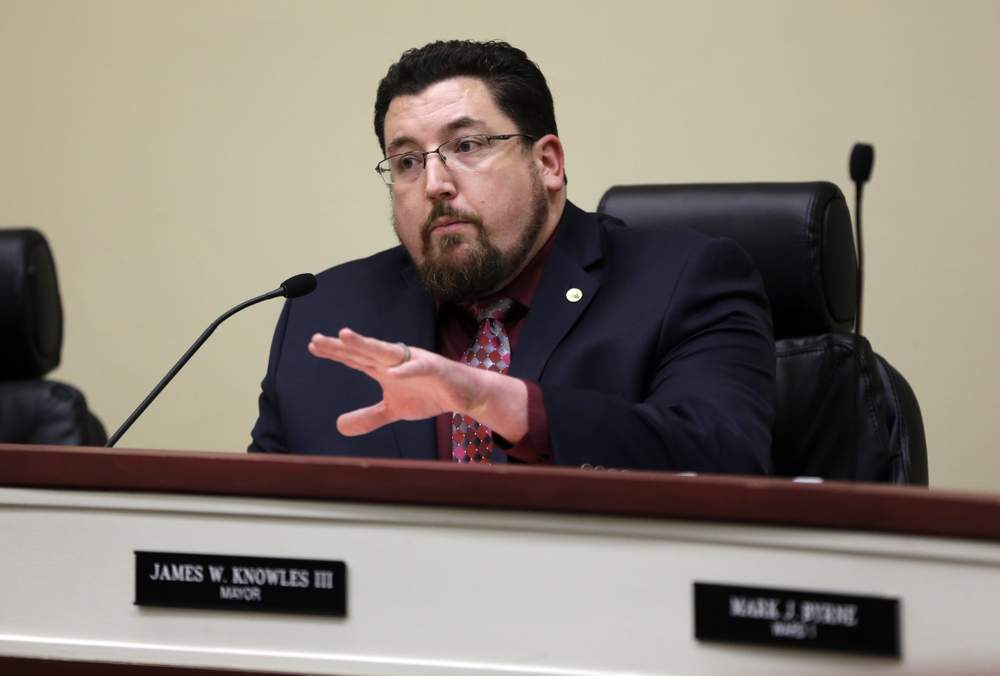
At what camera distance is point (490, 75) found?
2117 mm

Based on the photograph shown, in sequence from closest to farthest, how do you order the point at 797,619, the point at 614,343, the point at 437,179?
the point at 797,619, the point at 614,343, the point at 437,179

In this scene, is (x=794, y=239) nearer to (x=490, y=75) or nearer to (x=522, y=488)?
(x=490, y=75)

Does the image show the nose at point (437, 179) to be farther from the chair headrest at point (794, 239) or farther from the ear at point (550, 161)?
the chair headrest at point (794, 239)

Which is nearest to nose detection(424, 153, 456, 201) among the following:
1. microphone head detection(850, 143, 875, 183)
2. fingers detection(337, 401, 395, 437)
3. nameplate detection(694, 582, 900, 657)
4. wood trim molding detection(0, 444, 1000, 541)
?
fingers detection(337, 401, 395, 437)

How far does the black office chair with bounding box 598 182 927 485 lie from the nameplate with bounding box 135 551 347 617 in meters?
1.14

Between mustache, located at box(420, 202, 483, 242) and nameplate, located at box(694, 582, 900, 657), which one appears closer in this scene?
nameplate, located at box(694, 582, 900, 657)

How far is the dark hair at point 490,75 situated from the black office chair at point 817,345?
0.33 metres

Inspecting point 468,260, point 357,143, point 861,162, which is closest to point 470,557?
point 861,162

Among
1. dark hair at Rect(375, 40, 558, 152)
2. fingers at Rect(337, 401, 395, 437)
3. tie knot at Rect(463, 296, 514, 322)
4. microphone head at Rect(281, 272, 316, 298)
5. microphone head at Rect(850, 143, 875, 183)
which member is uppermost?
dark hair at Rect(375, 40, 558, 152)

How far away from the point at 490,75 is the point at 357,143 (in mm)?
1141

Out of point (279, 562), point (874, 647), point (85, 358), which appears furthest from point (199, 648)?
point (85, 358)

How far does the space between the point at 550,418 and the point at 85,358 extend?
221 centimetres

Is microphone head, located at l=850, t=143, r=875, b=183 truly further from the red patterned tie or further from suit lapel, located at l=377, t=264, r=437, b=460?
suit lapel, located at l=377, t=264, r=437, b=460

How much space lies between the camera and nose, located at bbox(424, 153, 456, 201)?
2.03 meters
